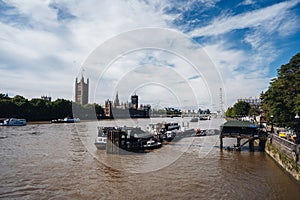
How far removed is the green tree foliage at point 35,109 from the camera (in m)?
78.8

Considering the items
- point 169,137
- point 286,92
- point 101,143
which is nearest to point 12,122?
point 101,143

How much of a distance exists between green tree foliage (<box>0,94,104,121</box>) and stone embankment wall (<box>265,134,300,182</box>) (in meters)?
77.5

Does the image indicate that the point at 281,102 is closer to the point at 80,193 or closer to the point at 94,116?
the point at 80,193

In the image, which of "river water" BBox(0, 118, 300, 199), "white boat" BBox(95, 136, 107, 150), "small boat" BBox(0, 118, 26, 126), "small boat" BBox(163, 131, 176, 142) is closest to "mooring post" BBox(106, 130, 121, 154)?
"river water" BBox(0, 118, 300, 199)

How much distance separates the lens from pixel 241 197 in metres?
15.0

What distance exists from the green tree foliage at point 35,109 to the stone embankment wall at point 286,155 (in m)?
77.5

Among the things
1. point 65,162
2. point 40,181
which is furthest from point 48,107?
point 40,181

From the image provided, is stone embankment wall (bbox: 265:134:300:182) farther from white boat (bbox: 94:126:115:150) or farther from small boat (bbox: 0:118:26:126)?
small boat (bbox: 0:118:26:126)

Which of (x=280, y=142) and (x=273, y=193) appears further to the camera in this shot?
(x=280, y=142)

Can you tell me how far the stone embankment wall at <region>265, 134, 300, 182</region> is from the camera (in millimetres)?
17078

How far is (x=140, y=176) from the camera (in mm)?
19234

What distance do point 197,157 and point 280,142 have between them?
8432mm

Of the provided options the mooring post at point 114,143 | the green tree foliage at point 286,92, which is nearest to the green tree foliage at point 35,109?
the mooring post at point 114,143

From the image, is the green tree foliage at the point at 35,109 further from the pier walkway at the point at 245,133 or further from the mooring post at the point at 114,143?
the pier walkway at the point at 245,133
